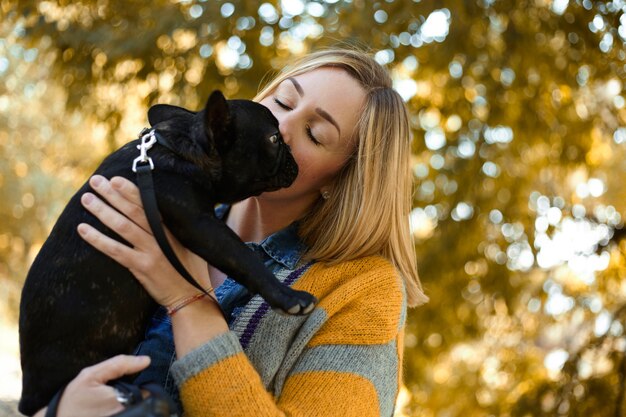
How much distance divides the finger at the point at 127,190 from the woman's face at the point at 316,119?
1.99ft

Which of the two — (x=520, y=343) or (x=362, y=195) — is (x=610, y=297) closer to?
(x=520, y=343)

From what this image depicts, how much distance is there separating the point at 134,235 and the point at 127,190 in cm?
12

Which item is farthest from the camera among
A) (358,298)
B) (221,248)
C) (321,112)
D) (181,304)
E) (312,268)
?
(321,112)

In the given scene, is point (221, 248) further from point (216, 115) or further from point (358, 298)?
point (358, 298)

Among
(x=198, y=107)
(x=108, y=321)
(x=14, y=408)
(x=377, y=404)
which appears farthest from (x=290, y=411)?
(x=198, y=107)

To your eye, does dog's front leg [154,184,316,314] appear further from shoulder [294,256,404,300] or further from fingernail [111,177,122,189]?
shoulder [294,256,404,300]

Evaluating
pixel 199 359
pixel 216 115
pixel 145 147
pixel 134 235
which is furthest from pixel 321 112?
pixel 199 359

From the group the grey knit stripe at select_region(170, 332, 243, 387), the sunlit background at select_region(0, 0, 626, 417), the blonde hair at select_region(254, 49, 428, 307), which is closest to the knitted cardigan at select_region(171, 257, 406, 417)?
the grey knit stripe at select_region(170, 332, 243, 387)

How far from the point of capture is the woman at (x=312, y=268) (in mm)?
2154

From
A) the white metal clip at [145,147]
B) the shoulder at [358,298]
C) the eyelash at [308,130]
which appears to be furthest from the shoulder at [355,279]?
the white metal clip at [145,147]

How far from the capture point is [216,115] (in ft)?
7.22

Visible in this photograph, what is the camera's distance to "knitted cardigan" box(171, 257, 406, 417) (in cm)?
215

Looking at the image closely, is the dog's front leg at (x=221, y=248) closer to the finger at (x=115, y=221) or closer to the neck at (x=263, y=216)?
the finger at (x=115, y=221)

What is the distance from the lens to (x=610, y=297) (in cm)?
508
